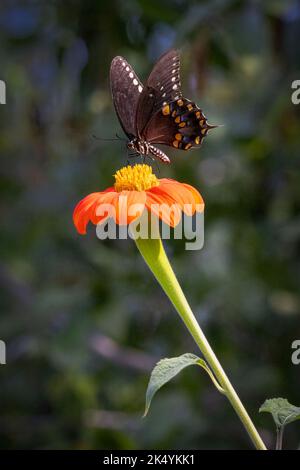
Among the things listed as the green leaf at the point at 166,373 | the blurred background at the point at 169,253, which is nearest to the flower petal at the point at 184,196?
the green leaf at the point at 166,373

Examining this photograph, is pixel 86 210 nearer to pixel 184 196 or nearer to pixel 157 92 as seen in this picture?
pixel 184 196

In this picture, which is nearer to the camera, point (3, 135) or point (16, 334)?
point (16, 334)

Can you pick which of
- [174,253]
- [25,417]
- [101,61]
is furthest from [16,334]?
[101,61]

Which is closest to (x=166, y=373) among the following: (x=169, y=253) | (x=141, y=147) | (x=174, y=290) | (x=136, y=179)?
(x=174, y=290)

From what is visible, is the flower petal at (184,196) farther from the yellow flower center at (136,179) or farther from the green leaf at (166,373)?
the green leaf at (166,373)

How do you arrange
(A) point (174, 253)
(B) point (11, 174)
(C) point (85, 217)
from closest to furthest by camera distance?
(C) point (85, 217) < (A) point (174, 253) < (B) point (11, 174)

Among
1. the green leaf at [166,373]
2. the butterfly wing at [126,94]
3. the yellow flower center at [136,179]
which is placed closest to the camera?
the green leaf at [166,373]

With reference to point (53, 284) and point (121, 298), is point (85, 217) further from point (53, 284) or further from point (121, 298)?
point (53, 284)
